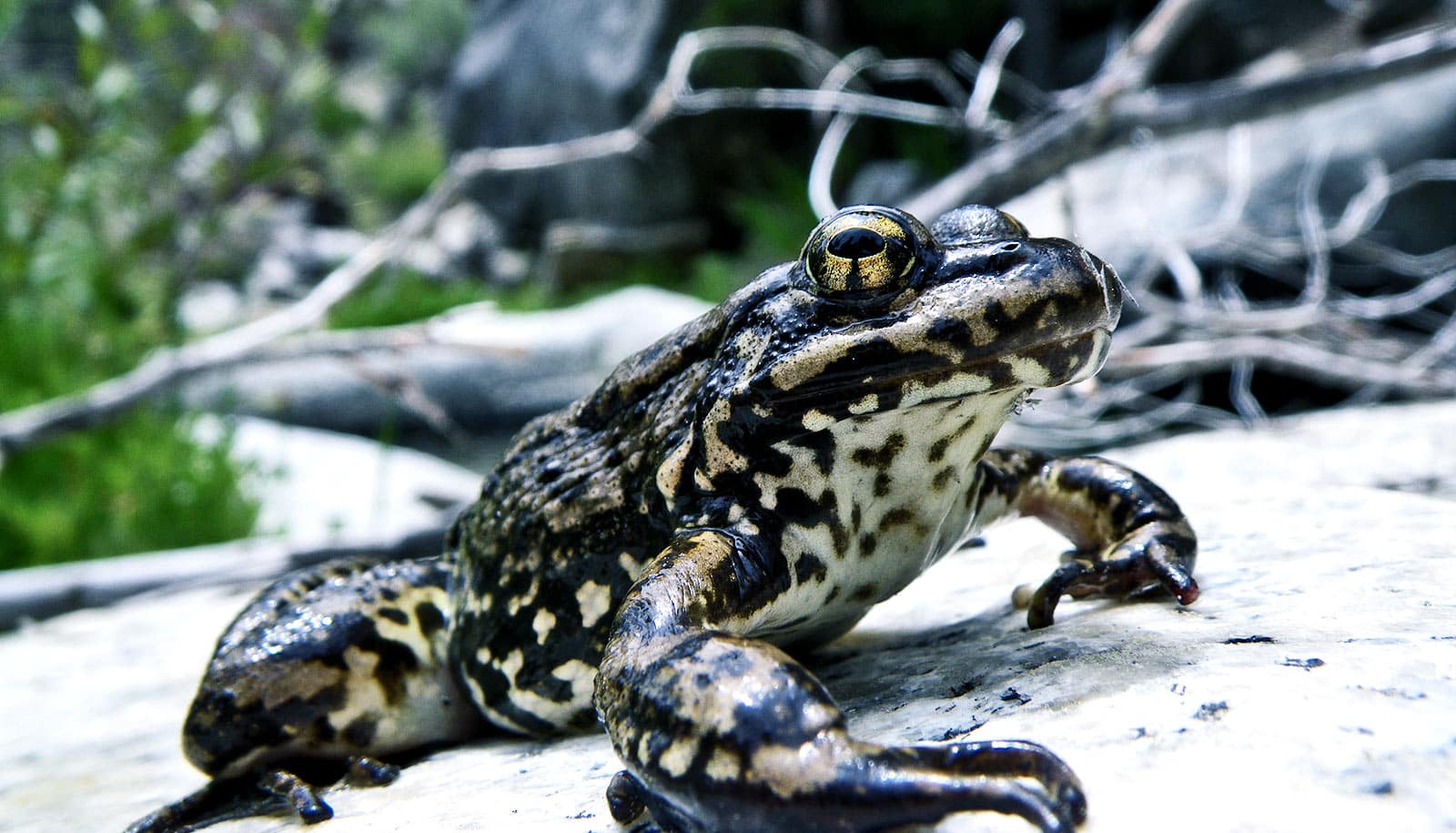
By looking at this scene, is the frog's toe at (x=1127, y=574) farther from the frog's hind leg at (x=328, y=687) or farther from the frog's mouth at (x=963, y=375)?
the frog's hind leg at (x=328, y=687)

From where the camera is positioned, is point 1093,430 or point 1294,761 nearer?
point 1294,761

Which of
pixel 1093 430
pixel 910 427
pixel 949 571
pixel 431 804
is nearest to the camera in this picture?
pixel 910 427

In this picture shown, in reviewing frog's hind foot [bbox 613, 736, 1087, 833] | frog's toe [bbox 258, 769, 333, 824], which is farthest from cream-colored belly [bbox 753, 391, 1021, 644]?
frog's toe [bbox 258, 769, 333, 824]

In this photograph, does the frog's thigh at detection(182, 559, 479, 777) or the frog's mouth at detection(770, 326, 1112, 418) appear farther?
the frog's thigh at detection(182, 559, 479, 777)

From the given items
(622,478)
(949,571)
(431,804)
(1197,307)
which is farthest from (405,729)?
(1197,307)

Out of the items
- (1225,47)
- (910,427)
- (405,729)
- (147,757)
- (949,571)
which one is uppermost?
(1225,47)

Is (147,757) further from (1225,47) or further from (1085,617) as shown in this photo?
(1225,47)

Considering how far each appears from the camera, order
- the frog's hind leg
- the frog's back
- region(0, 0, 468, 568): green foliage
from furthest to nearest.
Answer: region(0, 0, 468, 568): green foliage < the frog's hind leg < the frog's back

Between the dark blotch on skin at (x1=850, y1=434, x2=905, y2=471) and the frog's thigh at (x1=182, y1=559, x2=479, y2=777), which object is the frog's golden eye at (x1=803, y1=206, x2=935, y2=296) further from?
the frog's thigh at (x1=182, y1=559, x2=479, y2=777)

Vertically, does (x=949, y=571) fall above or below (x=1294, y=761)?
below

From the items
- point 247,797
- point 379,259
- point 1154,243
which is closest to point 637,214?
point 379,259
